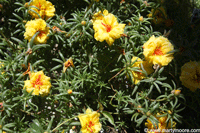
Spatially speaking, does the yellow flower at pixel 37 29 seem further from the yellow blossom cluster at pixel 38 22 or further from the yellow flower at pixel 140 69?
the yellow flower at pixel 140 69

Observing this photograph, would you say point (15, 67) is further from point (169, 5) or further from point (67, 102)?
point (169, 5)

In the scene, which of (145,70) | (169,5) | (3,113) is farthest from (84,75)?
(169,5)

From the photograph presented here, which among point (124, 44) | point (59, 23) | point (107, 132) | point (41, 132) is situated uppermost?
point (59, 23)

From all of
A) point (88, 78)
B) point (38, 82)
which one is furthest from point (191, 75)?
point (38, 82)

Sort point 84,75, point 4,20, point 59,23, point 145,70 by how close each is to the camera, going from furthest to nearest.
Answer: point 4,20
point 59,23
point 84,75
point 145,70

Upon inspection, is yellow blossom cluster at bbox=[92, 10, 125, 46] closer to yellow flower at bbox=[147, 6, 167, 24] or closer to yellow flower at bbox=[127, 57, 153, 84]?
yellow flower at bbox=[127, 57, 153, 84]

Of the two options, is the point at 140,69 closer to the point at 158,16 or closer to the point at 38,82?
the point at 158,16

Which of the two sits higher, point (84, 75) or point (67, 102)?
point (84, 75)
